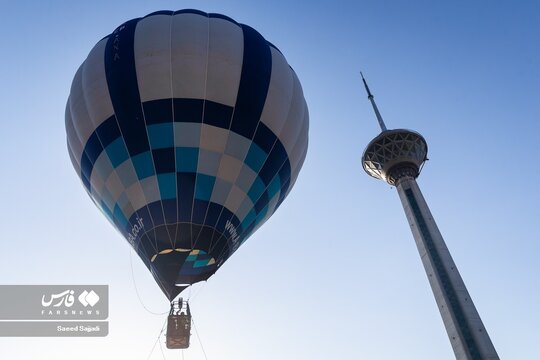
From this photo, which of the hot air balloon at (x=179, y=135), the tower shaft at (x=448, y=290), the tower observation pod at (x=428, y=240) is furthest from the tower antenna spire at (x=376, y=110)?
the hot air balloon at (x=179, y=135)

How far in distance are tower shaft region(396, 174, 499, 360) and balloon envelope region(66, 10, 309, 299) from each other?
29.4 meters

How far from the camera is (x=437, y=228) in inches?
1667

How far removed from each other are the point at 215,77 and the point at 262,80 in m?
1.66

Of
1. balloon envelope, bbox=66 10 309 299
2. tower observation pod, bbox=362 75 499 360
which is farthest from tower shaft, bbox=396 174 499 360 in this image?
balloon envelope, bbox=66 10 309 299

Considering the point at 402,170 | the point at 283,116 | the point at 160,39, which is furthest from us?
the point at 402,170

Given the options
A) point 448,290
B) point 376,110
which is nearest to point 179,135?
point 448,290

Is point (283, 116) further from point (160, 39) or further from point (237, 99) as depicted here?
point (160, 39)

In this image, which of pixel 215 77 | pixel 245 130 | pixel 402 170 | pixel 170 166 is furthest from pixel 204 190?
pixel 402 170

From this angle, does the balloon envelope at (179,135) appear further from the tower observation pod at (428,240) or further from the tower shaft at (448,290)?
Result: the tower observation pod at (428,240)

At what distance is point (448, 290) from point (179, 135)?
111 ft

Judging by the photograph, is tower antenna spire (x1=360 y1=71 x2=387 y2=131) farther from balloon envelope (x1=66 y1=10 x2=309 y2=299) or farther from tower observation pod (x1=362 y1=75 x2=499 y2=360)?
balloon envelope (x1=66 y1=10 x2=309 y2=299)

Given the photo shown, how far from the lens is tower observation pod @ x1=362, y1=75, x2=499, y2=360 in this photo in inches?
1348

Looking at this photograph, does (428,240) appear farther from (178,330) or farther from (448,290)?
(178,330)

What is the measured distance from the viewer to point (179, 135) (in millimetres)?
11930
